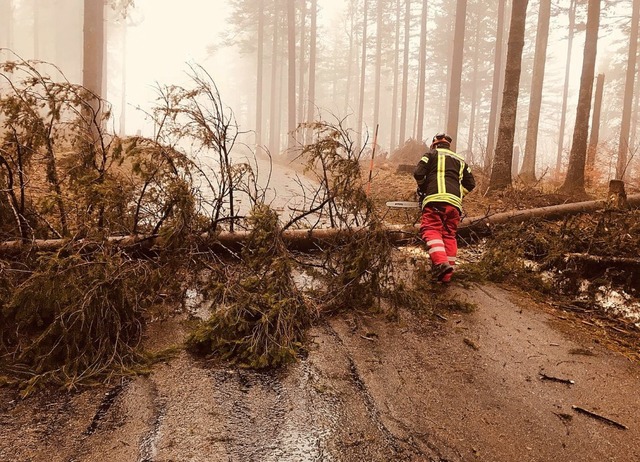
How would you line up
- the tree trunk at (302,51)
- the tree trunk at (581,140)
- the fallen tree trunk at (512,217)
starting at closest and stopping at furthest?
the fallen tree trunk at (512,217) → the tree trunk at (581,140) → the tree trunk at (302,51)

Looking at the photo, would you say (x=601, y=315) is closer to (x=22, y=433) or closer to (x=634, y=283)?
(x=634, y=283)

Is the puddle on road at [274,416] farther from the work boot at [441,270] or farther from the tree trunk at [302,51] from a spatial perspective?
the tree trunk at [302,51]

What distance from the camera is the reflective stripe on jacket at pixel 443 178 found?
522cm

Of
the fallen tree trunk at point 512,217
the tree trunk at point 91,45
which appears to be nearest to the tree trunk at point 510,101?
the fallen tree trunk at point 512,217

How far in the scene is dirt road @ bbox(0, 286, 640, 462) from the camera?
2.31m

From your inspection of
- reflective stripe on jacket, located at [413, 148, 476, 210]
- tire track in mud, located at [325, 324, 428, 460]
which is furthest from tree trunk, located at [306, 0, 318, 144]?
tire track in mud, located at [325, 324, 428, 460]

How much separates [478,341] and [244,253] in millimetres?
2408

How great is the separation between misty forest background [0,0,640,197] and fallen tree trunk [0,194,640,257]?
4.43ft

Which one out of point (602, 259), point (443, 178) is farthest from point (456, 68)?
point (602, 259)

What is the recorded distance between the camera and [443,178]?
17.4 feet

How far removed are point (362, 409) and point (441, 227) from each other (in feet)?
10.1

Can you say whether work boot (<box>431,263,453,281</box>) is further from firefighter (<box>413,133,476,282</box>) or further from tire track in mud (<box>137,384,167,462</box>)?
tire track in mud (<box>137,384,167,462</box>)

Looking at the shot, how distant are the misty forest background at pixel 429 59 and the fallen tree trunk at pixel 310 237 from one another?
1350 mm

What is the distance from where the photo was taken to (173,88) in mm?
4211
